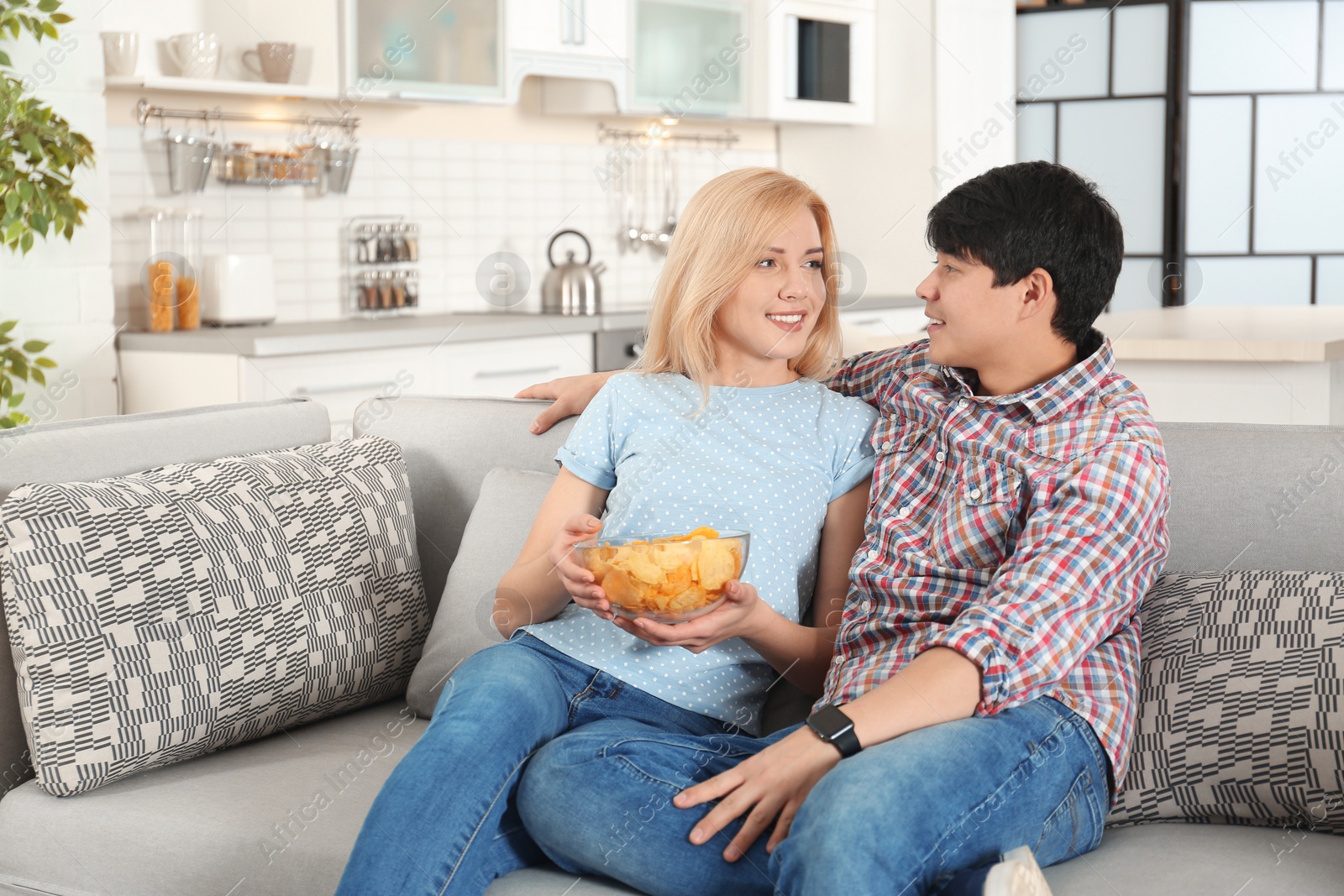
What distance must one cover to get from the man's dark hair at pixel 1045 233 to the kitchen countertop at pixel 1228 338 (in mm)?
1480

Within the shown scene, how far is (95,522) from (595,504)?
1.98 ft

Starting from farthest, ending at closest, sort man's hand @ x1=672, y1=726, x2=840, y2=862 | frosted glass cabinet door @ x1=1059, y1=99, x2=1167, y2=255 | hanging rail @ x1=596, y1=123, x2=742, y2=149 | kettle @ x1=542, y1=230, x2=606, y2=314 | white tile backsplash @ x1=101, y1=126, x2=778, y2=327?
frosted glass cabinet door @ x1=1059, y1=99, x2=1167, y2=255
hanging rail @ x1=596, y1=123, x2=742, y2=149
kettle @ x1=542, y1=230, x2=606, y2=314
white tile backsplash @ x1=101, y1=126, x2=778, y2=327
man's hand @ x1=672, y1=726, x2=840, y2=862

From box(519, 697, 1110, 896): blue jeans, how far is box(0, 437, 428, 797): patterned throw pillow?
46 cm

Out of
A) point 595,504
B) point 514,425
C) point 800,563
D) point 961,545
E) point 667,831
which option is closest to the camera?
point 667,831

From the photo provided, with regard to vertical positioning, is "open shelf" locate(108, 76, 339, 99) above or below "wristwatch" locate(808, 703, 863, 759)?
above

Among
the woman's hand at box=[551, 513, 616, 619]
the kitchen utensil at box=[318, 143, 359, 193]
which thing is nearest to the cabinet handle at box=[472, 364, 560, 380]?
the kitchen utensil at box=[318, 143, 359, 193]

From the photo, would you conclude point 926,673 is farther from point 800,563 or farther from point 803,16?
point 803,16

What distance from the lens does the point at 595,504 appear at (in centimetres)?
175

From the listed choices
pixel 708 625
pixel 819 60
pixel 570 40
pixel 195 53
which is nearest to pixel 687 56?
pixel 570 40

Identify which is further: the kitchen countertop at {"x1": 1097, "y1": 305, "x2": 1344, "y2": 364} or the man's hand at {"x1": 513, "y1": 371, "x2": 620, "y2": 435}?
the kitchen countertop at {"x1": 1097, "y1": 305, "x2": 1344, "y2": 364}

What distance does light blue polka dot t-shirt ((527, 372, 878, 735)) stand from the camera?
157 centimetres

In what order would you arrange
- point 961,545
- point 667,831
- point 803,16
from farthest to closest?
point 803,16 < point 961,545 < point 667,831

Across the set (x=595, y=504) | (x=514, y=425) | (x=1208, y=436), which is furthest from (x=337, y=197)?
(x=1208, y=436)

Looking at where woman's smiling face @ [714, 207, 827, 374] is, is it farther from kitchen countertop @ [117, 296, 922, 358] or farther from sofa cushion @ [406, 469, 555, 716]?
kitchen countertop @ [117, 296, 922, 358]
